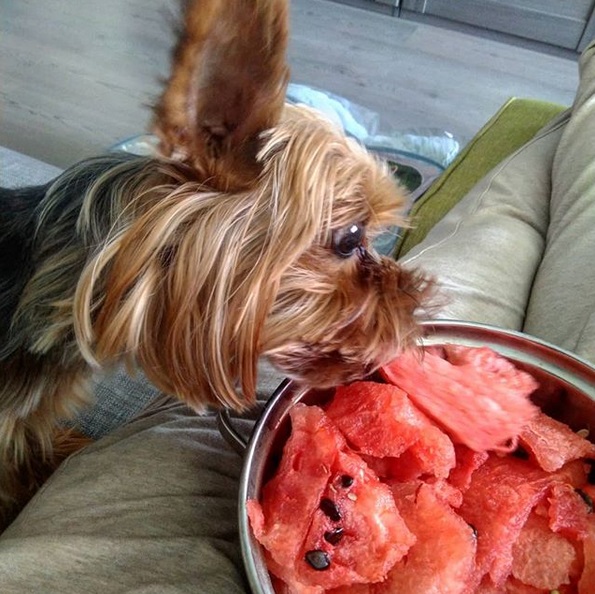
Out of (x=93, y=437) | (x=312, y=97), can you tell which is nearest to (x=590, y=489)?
(x=93, y=437)

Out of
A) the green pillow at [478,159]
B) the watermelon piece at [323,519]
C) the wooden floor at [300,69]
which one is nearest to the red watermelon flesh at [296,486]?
the watermelon piece at [323,519]

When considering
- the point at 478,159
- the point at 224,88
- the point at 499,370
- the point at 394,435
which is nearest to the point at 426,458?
the point at 394,435

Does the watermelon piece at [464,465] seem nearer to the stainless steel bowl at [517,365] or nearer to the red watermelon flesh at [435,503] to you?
the red watermelon flesh at [435,503]

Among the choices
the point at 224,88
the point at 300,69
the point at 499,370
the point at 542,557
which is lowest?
the point at 300,69

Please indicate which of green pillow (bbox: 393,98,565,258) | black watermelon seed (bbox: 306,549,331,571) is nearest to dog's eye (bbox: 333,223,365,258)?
black watermelon seed (bbox: 306,549,331,571)

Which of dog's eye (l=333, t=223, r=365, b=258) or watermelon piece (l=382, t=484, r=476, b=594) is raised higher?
dog's eye (l=333, t=223, r=365, b=258)

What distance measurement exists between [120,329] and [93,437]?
0.56m

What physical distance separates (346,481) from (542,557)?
0.79 feet

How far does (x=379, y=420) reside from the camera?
0.75 m

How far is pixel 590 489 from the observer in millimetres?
771

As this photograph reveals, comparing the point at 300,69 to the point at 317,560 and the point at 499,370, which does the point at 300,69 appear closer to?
the point at 499,370

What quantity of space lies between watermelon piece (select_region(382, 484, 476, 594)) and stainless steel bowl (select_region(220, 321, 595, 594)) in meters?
0.16

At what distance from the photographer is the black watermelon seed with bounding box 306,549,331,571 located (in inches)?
26.0

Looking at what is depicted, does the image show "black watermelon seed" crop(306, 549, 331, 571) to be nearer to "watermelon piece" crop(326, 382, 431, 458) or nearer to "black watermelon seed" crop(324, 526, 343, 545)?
"black watermelon seed" crop(324, 526, 343, 545)
